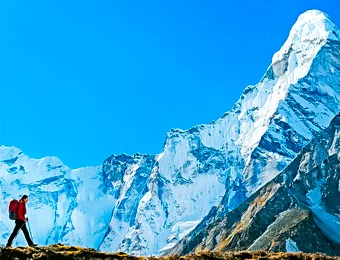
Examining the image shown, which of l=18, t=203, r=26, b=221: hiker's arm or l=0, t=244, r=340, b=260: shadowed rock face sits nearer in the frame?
l=0, t=244, r=340, b=260: shadowed rock face

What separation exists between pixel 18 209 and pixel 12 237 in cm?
140

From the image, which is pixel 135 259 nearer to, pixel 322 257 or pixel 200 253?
pixel 200 253

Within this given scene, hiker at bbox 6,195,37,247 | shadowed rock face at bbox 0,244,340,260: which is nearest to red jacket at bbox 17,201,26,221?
hiker at bbox 6,195,37,247

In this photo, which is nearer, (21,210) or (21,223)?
(21,223)

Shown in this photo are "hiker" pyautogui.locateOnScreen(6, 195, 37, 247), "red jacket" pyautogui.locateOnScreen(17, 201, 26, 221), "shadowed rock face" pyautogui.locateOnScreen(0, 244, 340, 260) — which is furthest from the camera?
"red jacket" pyautogui.locateOnScreen(17, 201, 26, 221)

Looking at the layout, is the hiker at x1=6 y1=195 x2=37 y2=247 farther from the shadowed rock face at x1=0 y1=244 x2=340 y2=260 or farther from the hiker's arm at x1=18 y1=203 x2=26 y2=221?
the shadowed rock face at x1=0 y1=244 x2=340 y2=260

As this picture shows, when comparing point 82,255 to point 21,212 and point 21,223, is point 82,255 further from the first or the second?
point 21,212

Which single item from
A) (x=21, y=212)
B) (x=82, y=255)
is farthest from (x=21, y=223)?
(x=82, y=255)

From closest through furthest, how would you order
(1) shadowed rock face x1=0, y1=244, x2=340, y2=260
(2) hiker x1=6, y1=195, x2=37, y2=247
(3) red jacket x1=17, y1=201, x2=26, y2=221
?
1. (1) shadowed rock face x1=0, y1=244, x2=340, y2=260
2. (2) hiker x1=6, y1=195, x2=37, y2=247
3. (3) red jacket x1=17, y1=201, x2=26, y2=221

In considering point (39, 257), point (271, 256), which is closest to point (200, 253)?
point (271, 256)

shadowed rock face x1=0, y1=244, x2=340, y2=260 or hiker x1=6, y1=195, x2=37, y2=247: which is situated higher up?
hiker x1=6, y1=195, x2=37, y2=247

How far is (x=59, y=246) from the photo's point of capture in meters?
34.0

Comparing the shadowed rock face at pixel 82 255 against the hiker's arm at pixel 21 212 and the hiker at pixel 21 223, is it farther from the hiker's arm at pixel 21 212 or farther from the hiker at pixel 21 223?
the hiker's arm at pixel 21 212

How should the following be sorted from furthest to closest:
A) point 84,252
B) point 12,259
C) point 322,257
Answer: point 322,257, point 84,252, point 12,259
